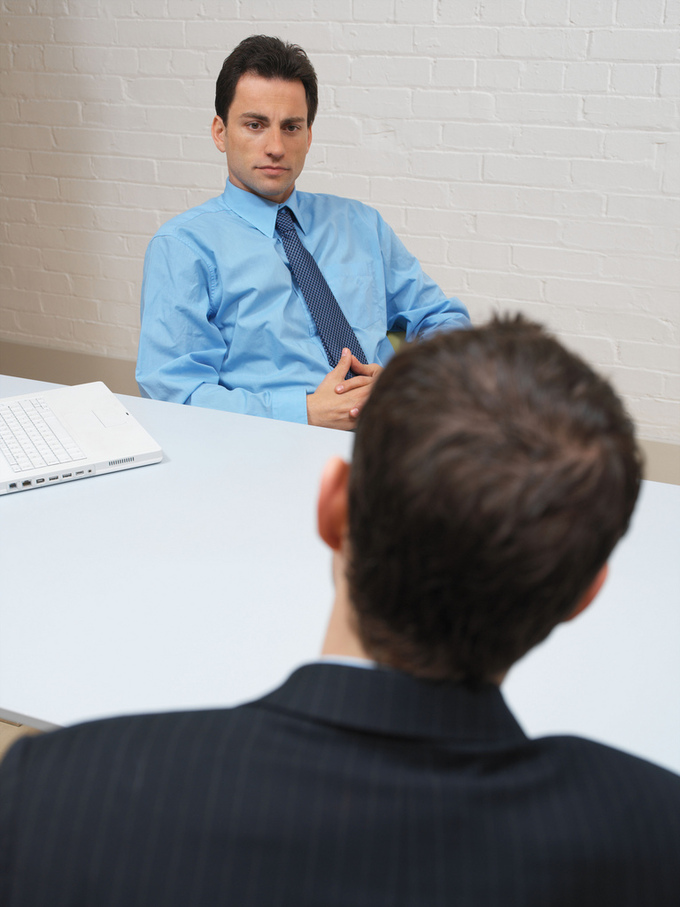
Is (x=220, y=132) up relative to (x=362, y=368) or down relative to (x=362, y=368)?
up

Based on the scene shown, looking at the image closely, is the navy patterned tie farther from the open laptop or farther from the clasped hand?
the open laptop

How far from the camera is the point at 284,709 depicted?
0.41 metres

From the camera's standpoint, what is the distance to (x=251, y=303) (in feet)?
5.67

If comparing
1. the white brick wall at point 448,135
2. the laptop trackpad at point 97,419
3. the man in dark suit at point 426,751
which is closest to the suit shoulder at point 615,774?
the man in dark suit at point 426,751

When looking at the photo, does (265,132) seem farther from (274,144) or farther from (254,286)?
(254,286)

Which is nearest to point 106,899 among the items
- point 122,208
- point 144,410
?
point 144,410

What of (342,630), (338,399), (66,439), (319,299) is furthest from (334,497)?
(319,299)

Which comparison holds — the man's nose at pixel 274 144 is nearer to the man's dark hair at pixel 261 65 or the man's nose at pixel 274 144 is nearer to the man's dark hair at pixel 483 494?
the man's dark hair at pixel 261 65

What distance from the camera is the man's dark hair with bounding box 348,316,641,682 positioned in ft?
1.25

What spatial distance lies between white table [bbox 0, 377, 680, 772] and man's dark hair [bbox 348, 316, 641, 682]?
1.20ft

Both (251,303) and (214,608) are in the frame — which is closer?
(214,608)

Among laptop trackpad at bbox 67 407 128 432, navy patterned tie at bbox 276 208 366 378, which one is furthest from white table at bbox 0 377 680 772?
navy patterned tie at bbox 276 208 366 378

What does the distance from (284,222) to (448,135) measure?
3.52ft

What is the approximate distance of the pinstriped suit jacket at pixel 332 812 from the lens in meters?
0.37
